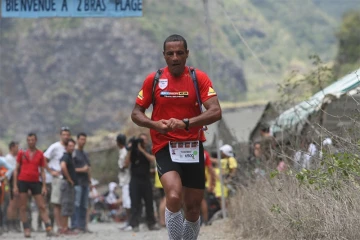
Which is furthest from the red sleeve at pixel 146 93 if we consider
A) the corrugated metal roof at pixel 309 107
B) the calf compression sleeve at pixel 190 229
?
the corrugated metal roof at pixel 309 107

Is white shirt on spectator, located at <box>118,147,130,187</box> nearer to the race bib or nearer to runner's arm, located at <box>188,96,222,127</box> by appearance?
the race bib

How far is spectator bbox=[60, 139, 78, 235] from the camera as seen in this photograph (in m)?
18.5

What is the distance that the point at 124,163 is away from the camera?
64.1 ft

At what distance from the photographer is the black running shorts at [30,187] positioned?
18109 mm

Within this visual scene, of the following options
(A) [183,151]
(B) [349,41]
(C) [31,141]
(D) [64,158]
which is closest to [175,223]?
(A) [183,151]

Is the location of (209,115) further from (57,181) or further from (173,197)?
(57,181)

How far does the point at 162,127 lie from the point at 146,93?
1.98ft

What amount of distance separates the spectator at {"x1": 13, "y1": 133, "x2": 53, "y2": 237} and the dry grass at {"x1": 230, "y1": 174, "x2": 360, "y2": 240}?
16.0 feet

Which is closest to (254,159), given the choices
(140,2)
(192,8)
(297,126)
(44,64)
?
(297,126)

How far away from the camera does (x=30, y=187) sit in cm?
1819

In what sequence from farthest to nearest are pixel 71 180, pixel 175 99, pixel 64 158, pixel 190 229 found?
1. pixel 71 180
2. pixel 64 158
3. pixel 190 229
4. pixel 175 99

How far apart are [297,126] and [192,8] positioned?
17886cm

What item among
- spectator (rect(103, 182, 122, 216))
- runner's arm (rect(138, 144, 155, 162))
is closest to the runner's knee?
runner's arm (rect(138, 144, 155, 162))

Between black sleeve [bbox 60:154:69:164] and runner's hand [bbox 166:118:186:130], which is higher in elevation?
runner's hand [bbox 166:118:186:130]
